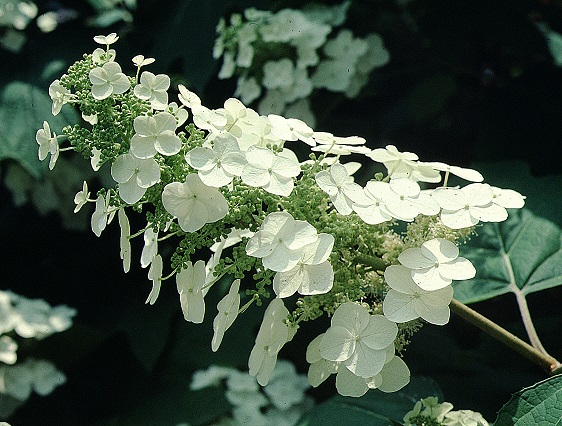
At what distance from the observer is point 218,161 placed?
0.77 meters

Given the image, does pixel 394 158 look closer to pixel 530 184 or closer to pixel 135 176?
pixel 135 176

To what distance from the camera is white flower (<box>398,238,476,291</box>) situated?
74cm

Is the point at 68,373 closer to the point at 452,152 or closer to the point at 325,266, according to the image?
the point at 452,152

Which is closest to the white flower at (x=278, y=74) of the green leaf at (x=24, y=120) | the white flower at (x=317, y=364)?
the green leaf at (x=24, y=120)

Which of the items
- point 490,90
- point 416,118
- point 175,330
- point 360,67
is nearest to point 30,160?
point 175,330

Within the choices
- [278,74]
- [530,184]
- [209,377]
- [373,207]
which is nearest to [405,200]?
[373,207]

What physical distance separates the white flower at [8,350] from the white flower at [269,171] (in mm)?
1189

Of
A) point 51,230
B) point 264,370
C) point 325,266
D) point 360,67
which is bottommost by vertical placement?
point 51,230

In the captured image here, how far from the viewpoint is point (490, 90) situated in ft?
5.87

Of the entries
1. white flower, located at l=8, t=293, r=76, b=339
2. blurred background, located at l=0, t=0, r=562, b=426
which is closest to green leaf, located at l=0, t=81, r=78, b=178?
blurred background, located at l=0, t=0, r=562, b=426

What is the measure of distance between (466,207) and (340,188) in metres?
0.14

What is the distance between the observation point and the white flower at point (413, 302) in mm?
743

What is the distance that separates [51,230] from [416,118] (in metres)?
1.04

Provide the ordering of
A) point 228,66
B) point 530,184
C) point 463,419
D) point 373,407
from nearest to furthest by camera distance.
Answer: point 463,419 < point 373,407 < point 530,184 < point 228,66
